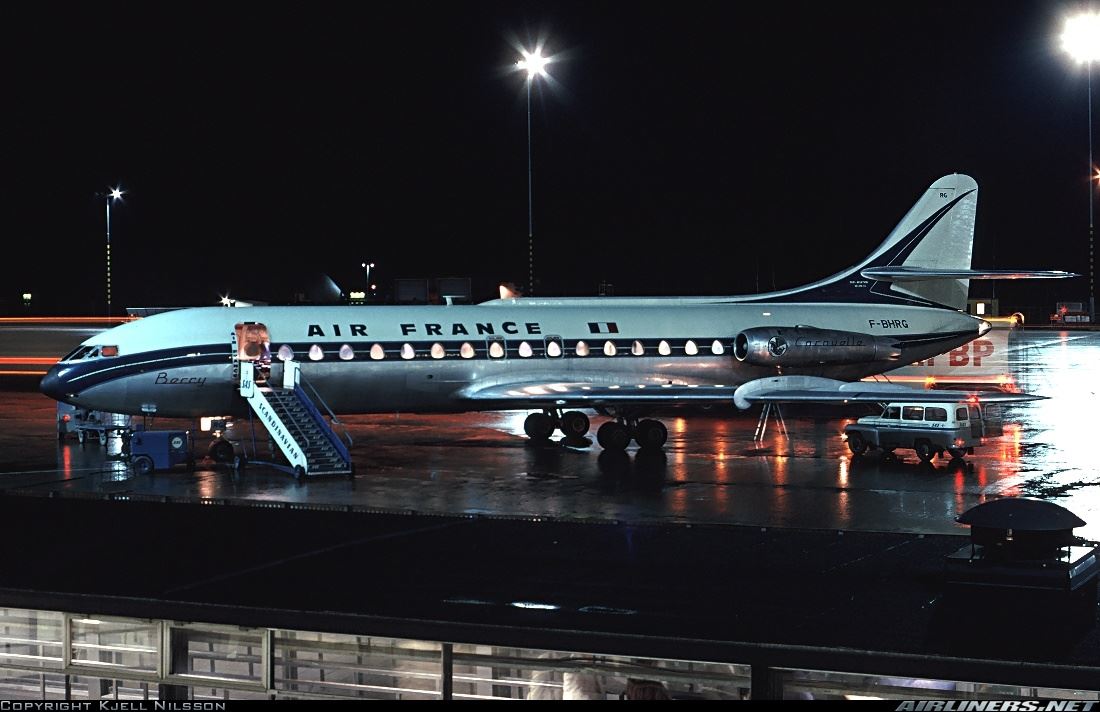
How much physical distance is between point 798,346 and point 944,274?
574 centimetres

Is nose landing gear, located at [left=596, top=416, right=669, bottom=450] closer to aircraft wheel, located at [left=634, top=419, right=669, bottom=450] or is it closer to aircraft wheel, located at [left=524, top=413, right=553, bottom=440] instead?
aircraft wheel, located at [left=634, top=419, right=669, bottom=450]

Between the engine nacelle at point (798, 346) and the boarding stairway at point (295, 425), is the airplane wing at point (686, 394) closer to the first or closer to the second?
the engine nacelle at point (798, 346)

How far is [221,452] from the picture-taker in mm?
29812

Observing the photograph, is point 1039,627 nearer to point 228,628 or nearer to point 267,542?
point 228,628

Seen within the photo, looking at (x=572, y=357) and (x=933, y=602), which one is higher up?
(x=572, y=357)

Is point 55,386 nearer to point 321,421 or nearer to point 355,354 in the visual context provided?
point 321,421

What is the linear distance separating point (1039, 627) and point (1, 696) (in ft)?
35.3

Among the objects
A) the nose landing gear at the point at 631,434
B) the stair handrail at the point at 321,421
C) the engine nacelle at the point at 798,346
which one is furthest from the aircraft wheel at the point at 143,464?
the engine nacelle at the point at 798,346

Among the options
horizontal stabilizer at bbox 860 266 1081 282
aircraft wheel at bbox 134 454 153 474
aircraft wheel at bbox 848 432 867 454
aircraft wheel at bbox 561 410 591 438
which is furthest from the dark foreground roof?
horizontal stabilizer at bbox 860 266 1081 282

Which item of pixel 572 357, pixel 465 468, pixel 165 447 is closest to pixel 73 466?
pixel 165 447

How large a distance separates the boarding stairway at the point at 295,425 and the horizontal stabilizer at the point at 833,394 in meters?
9.64

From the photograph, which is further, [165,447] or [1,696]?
[165,447]

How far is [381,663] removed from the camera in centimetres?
1338

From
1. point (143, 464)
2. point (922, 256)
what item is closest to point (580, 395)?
point (143, 464)
